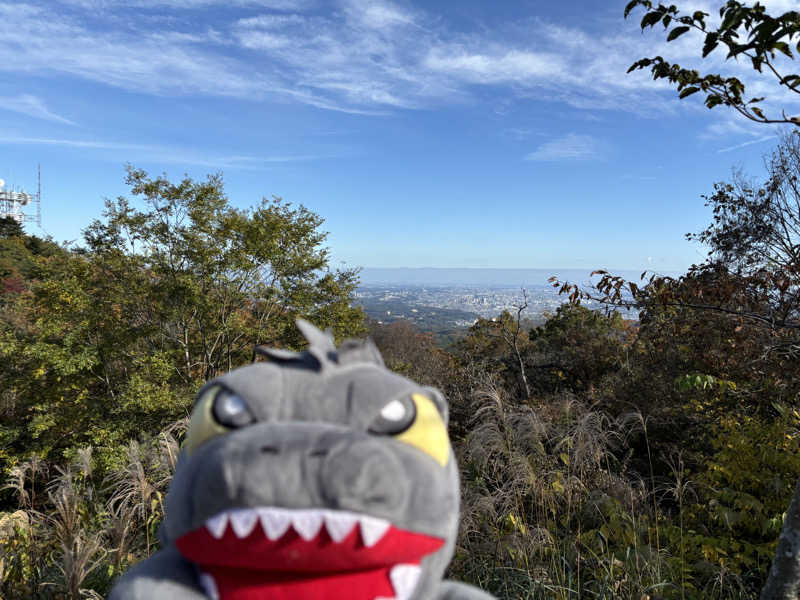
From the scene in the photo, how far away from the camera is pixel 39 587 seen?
275 cm

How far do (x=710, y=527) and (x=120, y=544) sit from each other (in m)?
4.62

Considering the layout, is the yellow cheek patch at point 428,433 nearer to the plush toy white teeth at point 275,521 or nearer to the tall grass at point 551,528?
the plush toy white teeth at point 275,521

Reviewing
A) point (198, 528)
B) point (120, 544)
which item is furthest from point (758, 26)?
point (120, 544)

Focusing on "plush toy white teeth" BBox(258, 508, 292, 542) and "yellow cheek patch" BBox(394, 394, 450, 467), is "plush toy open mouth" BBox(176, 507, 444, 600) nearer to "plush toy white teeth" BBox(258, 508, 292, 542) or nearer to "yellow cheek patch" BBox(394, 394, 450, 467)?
"plush toy white teeth" BBox(258, 508, 292, 542)

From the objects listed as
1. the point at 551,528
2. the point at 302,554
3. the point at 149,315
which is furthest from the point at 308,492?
the point at 149,315

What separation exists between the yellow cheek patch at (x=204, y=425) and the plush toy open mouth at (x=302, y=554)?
214 millimetres

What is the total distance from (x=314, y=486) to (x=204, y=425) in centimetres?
41

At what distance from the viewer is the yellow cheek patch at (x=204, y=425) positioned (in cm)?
109

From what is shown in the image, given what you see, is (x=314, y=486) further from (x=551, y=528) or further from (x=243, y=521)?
(x=551, y=528)

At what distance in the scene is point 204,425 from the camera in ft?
3.66

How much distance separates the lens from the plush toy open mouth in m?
0.93

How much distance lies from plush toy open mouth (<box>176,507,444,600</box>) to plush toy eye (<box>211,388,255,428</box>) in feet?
0.71

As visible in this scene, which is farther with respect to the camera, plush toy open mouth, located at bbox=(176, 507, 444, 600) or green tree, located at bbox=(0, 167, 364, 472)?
green tree, located at bbox=(0, 167, 364, 472)

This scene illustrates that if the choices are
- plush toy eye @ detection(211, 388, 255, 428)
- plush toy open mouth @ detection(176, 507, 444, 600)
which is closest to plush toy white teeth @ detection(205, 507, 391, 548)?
plush toy open mouth @ detection(176, 507, 444, 600)
